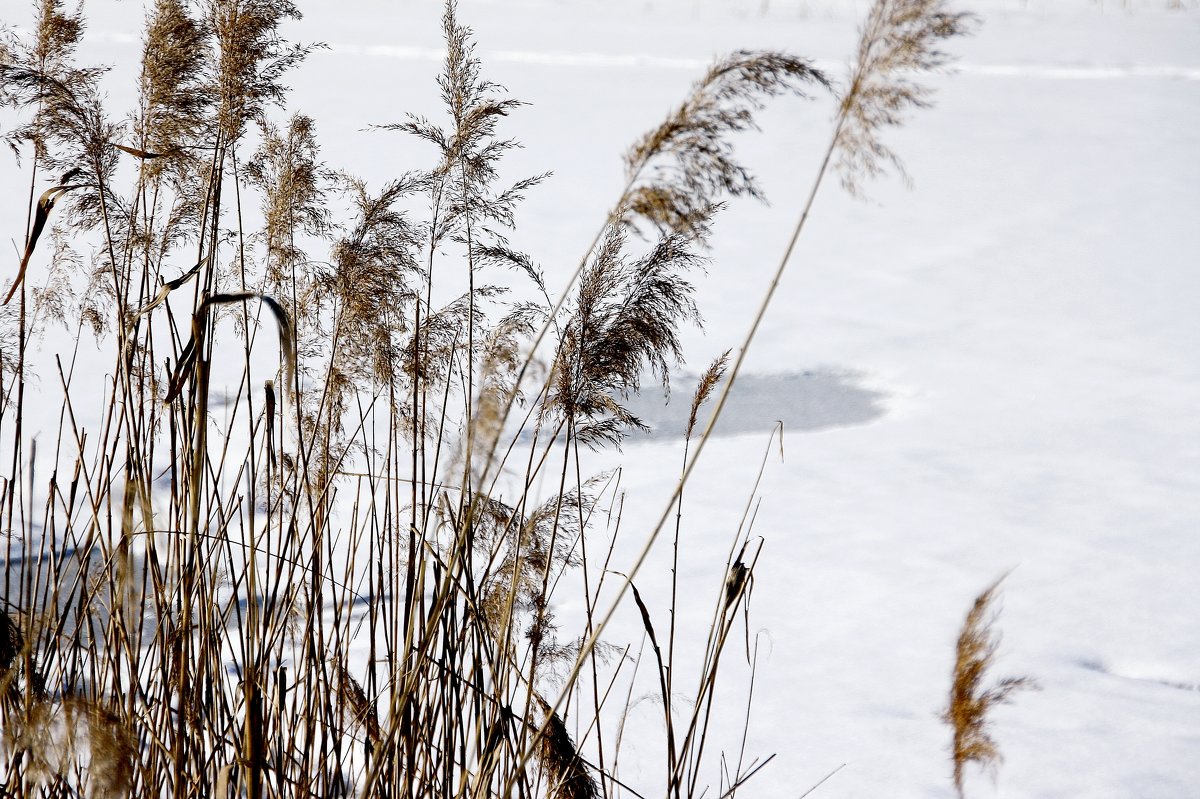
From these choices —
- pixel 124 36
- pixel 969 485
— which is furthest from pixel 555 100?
pixel 969 485

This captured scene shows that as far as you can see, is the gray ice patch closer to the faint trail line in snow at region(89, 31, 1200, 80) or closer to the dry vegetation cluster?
the dry vegetation cluster

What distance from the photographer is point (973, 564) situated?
275 cm

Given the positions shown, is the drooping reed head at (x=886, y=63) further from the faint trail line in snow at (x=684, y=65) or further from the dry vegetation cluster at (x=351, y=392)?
the faint trail line in snow at (x=684, y=65)

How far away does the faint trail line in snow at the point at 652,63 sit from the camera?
6.95m

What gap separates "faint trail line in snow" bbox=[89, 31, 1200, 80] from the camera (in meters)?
6.95

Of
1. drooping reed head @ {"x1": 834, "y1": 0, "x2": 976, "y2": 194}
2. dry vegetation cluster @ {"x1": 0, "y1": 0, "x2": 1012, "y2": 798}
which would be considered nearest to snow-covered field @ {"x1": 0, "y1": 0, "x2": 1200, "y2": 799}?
dry vegetation cluster @ {"x1": 0, "y1": 0, "x2": 1012, "y2": 798}

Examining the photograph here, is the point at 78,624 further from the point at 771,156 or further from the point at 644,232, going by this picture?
the point at 771,156

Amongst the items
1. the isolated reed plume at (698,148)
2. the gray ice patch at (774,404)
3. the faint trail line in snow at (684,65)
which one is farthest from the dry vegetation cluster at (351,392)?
the faint trail line in snow at (684,65)

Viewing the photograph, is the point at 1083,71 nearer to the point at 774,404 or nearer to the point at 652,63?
the point at 652,63

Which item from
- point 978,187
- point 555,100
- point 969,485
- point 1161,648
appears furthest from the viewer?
point 555,100

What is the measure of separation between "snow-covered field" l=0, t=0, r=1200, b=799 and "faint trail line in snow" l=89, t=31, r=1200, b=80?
0.11 ft

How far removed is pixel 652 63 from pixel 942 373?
446cm

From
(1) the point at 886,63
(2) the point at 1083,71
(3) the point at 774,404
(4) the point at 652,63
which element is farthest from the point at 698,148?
(2) the point at 1083,71

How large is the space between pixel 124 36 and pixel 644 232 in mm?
8550
